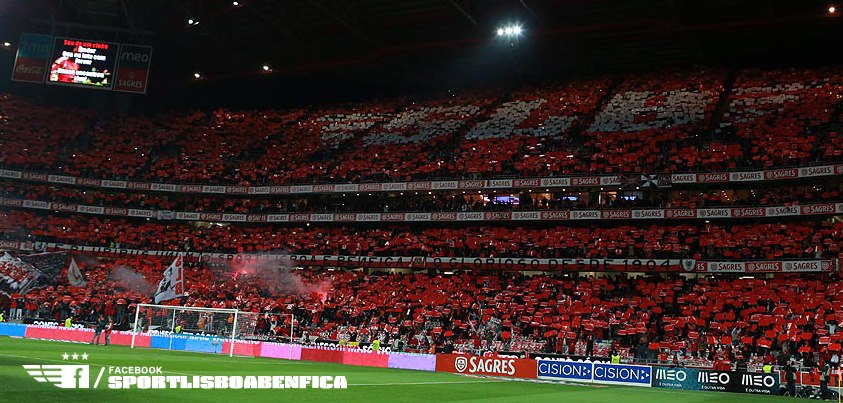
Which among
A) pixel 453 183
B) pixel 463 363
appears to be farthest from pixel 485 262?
pixel 463 363

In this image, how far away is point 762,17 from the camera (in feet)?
147

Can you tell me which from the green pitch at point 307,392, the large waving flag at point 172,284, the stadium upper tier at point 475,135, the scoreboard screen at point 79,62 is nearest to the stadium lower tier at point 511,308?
the large waving flag at point 172,284

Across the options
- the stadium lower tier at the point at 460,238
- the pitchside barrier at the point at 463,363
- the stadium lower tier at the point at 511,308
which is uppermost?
the stadium lower tier at the point at 460,238

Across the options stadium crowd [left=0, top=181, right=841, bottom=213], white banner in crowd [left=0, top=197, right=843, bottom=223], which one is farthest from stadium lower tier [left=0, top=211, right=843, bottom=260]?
stadium crowd [left=0, top=181, right=841, bottom=213]

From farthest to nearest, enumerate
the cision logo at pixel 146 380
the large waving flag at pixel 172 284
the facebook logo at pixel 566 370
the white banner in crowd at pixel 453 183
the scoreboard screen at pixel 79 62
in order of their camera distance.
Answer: the scoreboard screen at pixel 79 62 → the white banner in crowd at pixel 453 183 → the large waving flag at pixel 172 284 → the facebook logo at pixel 566 370 → the cision logo at pixel 146 380

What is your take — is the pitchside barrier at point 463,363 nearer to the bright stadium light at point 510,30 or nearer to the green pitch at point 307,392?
the green pitch at point 307,392

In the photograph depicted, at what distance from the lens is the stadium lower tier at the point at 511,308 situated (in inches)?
1283

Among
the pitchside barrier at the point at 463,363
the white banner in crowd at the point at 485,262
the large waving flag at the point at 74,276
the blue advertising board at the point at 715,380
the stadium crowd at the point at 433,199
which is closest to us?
the blue advertising board at the point at 715,380

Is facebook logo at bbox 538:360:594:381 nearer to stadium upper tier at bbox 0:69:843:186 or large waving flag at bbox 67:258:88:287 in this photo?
stadium upper tier at bbox 0:69:843:186

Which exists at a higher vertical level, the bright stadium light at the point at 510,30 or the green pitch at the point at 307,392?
the bright stadium light at the point at 510,30

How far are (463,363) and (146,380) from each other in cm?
1606

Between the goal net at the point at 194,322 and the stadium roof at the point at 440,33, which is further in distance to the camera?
the stadium roof at the point at 440,33

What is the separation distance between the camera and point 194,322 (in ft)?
127

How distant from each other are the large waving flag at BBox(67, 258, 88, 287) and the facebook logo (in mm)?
33786
